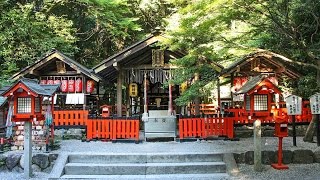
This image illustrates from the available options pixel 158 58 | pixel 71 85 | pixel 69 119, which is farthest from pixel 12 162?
pixel 158 58

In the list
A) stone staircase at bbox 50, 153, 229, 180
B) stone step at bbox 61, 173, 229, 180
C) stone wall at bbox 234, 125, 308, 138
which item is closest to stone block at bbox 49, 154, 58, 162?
stone staircase at bbox 50, 153, 229, 180

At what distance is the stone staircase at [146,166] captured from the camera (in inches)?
381

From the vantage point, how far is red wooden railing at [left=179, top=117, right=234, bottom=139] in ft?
44.3

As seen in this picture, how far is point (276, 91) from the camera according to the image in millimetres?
9711

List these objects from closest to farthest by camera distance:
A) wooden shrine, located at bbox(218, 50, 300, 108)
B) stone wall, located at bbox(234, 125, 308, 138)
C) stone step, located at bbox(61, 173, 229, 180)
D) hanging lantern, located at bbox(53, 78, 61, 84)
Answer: stone step, located at bbox(61, 173, 229, 180) → stone wall, located at bbox(234, 125, 308, 138) → wooden shrine, located at bbox(218, 50, 300, 108) → hanging lantern, located at bbox(53, 78, 61, 84)

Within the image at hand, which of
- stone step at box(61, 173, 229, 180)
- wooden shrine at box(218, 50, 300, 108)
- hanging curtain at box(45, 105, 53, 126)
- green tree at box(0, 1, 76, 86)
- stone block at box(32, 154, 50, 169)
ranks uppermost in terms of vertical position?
green tree at box(0, 1, 76, 86)

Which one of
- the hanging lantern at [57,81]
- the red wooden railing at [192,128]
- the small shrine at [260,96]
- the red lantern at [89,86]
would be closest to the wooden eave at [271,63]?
the red wooden railing at [192,128]

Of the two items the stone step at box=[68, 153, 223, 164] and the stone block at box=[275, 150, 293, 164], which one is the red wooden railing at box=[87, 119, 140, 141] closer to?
the stone step at box=[68, 153, 223, 164]

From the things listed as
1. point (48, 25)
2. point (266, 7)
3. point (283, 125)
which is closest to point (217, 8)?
point (266, 7)

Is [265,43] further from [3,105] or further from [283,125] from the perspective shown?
[3,105]

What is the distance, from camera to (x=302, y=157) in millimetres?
10383

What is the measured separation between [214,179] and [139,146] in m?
3.95

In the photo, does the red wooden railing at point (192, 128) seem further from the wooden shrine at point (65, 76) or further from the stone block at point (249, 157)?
the wooden shrine at point (65, 76)

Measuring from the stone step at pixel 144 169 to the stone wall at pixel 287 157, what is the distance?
0.80 meters
